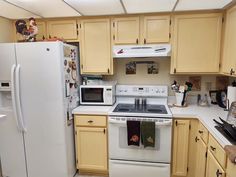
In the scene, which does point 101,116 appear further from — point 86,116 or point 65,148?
point 65,148

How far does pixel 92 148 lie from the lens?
2.45 metres

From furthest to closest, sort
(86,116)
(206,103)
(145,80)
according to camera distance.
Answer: (145,80)
(206,103)
(86,116)

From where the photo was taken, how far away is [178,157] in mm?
2293

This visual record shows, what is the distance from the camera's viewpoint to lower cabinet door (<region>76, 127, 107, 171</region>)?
7.88 feet

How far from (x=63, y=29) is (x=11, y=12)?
2.16 feet

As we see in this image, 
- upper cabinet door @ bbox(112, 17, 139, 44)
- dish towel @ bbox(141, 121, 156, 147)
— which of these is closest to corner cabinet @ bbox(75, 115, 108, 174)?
dish towel @ bbox(141, 121, 156, 147)

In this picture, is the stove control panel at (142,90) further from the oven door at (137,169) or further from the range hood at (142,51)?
the oven door at (137,169)

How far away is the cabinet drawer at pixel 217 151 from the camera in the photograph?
144 cm

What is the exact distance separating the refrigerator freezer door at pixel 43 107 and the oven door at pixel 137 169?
62 cm

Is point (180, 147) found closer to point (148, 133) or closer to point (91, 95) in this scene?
point (148, 133)

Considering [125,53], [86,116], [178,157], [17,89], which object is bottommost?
[178,157]

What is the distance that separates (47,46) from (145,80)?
4.92 ft

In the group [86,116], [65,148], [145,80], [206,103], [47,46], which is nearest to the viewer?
[47,46]

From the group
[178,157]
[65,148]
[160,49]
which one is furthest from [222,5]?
[65,148]
